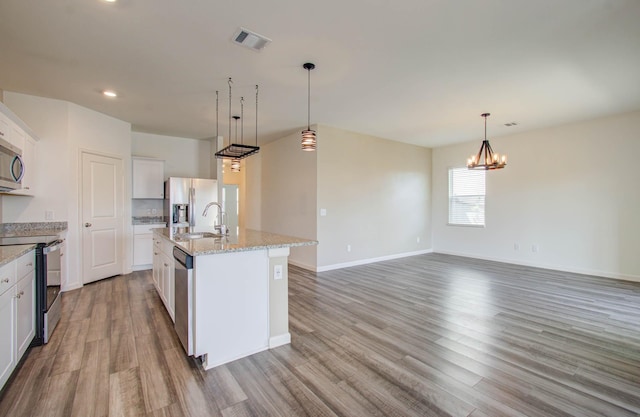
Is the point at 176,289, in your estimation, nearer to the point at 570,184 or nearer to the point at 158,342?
the point at 158,342

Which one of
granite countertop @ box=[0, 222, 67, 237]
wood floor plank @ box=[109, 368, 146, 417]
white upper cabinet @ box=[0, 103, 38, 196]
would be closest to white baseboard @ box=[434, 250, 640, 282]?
wood floor plank @ box=[109, 368, 146, 417]

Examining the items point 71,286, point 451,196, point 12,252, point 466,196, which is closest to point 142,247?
point 71,286

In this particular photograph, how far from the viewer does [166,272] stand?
10.8 feet

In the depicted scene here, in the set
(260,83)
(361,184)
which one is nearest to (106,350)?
(260,83)

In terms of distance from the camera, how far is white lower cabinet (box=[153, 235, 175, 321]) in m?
3.01

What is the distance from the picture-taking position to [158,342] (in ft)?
9.01

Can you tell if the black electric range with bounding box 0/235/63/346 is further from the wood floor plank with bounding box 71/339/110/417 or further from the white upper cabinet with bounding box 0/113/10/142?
the white upper cabinet with bounding box 0/113/10/142

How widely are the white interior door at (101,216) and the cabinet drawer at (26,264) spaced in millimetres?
2332

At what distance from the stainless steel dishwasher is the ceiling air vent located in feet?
6.54

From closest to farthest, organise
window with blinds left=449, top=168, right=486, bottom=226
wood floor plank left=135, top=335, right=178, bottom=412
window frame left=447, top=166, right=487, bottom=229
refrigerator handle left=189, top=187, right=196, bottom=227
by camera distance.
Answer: wood floor plank left=135, top=335, right=178, bottom=412
refrigerator handle left=189, top=187, right=196, bottom=227
window frame left=447, top=166, right=487, bottom=229
window with blinds left=449, top=168, right=486, bottom=226

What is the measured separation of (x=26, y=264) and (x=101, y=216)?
9.12 feet

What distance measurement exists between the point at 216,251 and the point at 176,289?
764 mm

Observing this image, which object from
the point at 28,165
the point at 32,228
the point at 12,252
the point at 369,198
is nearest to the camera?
the point at 12,252

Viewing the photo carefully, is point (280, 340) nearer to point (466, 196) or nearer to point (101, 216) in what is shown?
point (101, 216)
